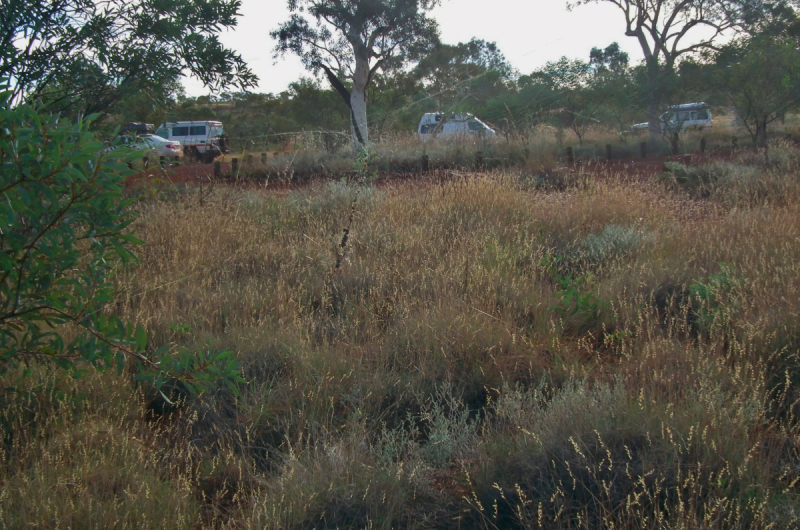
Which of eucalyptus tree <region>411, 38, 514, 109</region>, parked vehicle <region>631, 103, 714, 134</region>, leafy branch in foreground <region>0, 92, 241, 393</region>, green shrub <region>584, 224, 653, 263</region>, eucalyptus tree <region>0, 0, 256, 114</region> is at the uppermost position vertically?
eucalyptus tree <region>411, 38, 514, 109</region>

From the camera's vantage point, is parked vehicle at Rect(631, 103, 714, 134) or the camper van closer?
the camper van

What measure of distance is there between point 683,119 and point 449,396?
693 inches

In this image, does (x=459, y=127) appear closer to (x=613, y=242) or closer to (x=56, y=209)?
(x=613, y=242)

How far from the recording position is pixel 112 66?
372 centimetres

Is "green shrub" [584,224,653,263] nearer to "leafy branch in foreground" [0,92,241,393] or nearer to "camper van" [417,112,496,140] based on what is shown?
"leafy branch in foreground" [0,92,241,393]

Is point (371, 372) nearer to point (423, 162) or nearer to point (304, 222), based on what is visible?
point (304, 222)

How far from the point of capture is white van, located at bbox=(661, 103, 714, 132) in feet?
58.5

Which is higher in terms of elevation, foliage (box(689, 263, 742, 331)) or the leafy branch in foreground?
the leafy branch in foreground

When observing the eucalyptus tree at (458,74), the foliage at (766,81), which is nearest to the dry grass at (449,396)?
the foliage at (766,81)

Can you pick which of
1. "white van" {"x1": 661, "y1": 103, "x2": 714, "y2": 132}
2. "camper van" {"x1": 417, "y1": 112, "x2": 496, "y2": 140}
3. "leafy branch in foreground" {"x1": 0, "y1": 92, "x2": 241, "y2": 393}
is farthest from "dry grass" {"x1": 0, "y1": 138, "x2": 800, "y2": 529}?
"white van" {"x1": 661, "y1": 103, "x2": 714, "y2": 132}

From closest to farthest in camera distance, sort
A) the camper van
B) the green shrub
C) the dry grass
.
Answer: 1. the dry grass
2. the green shrub
3. the camper van

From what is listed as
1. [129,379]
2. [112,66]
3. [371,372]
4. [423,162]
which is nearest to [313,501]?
[371,372]

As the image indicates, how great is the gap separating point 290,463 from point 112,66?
2733 mm

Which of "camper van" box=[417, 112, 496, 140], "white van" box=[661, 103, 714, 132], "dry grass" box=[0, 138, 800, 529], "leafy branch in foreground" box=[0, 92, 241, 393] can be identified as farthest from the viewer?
"white van" box=[661, 103, 714, 132]
